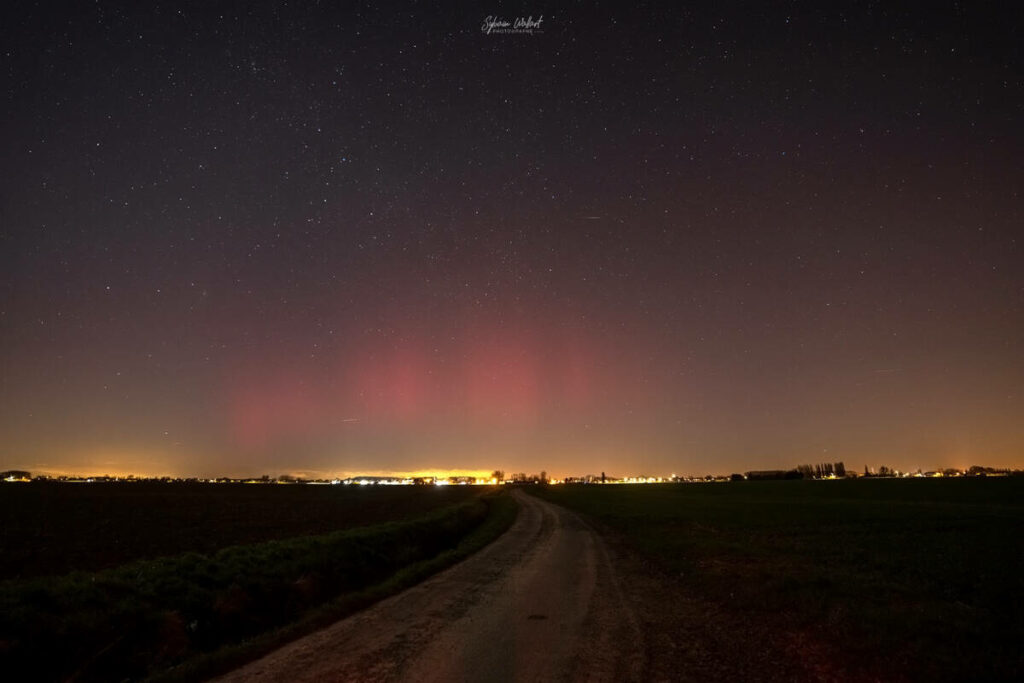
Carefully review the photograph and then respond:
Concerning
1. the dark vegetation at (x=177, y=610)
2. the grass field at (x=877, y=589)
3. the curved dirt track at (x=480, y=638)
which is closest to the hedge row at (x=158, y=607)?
the dark vegetation at (x=177, y=610)

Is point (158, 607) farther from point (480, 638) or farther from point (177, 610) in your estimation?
point (480, 638)

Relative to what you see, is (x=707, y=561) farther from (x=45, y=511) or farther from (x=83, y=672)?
(x=45, y=511)

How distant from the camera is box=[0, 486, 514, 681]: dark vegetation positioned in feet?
31.8

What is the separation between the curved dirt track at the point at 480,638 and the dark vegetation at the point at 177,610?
3.34 feet

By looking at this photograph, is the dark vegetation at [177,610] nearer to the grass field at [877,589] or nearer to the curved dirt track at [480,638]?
the curved dirt track at [480,638]

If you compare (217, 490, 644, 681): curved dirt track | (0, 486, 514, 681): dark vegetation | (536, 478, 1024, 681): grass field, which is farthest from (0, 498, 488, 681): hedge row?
(536, 478, 1024, 681): grass field

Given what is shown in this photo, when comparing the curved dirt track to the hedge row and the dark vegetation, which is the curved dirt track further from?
the hedge row

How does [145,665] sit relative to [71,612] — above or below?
below

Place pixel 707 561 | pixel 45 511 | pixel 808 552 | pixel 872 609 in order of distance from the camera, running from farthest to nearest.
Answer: pixel 45 511
pixel 808 552
pixel 707 561
pixel 872 609

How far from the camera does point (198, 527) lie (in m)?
38.5

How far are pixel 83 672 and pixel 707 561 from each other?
59.4 ft

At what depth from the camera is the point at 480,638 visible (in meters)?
10.4

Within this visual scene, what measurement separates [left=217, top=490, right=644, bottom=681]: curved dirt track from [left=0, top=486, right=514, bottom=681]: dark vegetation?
1017mm

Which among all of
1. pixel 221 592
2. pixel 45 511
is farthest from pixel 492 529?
pixel 45 511
